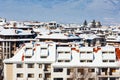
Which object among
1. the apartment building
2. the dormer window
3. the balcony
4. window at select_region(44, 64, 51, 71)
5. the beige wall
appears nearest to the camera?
the apartment building

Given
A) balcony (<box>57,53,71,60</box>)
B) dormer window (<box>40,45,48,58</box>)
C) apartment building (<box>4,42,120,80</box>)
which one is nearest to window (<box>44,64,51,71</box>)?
apartment building (<box>4,42,120,80</box>)

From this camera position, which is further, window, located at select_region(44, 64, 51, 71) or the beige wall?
window, located at select_region(44, 64, 51, 71)

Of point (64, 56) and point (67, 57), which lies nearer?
point (67, 57)

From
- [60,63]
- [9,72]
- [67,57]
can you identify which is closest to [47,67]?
[60,63]

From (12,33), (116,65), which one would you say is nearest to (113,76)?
(116,65)

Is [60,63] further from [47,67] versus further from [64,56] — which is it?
[47,67]

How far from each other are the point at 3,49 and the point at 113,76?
46.7 metres

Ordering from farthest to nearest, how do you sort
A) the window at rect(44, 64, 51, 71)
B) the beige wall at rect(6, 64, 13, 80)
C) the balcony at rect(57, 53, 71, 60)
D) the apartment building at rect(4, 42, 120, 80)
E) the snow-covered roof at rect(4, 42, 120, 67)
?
the window at rect(44, 64, 51, 71), the beige wall at rect(6, 64, 13, 80), the balcony at rect(57, 53, 71, 60), the snow-covered roof at rect(4, 42, 120, 67), the apartment building at rect(4, 42, 120, 80)

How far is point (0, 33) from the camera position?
112562 mm

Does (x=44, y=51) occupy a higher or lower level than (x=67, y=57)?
higher

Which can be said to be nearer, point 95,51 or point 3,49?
point 95,51

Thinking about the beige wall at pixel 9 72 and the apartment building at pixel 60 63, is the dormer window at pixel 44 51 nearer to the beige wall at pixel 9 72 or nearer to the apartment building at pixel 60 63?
the apartment building at pixel 60 63

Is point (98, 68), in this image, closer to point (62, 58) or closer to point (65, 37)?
point (62, 58)

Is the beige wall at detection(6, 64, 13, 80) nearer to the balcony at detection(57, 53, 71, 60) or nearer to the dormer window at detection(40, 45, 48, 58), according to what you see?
the dormer window at detection(40, 45, 48, 58)
